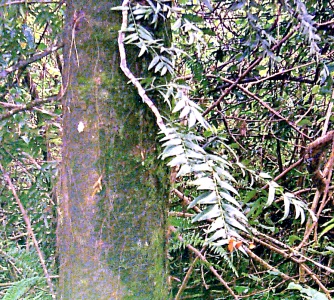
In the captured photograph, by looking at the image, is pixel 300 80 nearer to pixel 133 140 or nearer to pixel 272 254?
pixel 272 254

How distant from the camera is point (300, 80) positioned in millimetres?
1281

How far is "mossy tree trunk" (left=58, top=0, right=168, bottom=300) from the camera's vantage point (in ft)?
1.97

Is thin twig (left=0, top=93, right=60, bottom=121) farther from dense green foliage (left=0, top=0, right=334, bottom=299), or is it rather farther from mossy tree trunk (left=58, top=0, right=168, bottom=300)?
mossy tree trunk (left=58, top=0, right=168, bottom=300)

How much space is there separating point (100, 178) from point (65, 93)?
16cm

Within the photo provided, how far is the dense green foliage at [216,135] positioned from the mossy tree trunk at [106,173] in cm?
4

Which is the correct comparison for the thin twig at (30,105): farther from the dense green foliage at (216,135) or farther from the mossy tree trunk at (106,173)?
the mossy tree trunk at (106,173)

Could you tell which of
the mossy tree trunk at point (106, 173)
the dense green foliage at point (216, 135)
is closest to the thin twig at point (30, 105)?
the dense green foliage at point (216, 135)

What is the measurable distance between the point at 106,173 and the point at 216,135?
0.61 ft

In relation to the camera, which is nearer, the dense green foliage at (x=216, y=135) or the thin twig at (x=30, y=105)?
the dense green foliage at (x=216, y=135)

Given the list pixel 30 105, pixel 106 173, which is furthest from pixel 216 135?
pixel 30 105

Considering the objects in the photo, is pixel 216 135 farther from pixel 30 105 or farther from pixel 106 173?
pixel 30 105

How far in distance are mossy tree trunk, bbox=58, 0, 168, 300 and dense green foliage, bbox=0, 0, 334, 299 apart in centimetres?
4

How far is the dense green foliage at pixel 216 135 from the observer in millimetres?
555

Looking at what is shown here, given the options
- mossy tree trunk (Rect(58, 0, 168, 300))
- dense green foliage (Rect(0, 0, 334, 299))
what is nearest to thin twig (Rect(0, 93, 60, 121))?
dense green foliage (Rect(0, 0, 334, 299))
